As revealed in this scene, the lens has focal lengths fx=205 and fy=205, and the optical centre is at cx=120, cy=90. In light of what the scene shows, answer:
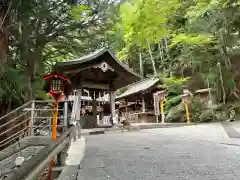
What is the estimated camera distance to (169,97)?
60.8 ft

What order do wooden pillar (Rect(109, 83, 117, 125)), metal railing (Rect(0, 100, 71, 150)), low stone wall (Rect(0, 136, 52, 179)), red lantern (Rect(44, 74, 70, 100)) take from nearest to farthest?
red lantern (Rect(44, 74, 70, 100)), low stone wall (Rect(0, 136, 52, 179)), metal railing (Rect(0, 100, 71, 150)), wooden pillar (Rect(109, 83, 117, 125))

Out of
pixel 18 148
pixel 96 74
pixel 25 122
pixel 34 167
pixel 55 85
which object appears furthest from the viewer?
pixel 96 74

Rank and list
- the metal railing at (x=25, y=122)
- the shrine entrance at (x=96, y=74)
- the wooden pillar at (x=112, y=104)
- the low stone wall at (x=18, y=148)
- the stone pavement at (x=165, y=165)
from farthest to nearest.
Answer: the wooden pillar at (x=112, y=104), the shrine entrance at (x=96, y=74), the metal railing at (x=25, y=122), the low stone wall at (x=18, y=148), the stone pavement at (x=165, y=165)

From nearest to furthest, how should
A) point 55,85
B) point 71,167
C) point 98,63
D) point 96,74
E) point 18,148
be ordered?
point 71,167, point 55,85, point 18,148, point 98,63, point 96,74

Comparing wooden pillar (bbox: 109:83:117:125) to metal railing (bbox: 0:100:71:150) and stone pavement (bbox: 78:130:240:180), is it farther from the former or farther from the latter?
stone pavement (bbox: 78:130:240:180)

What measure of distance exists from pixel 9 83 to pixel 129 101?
18.6 m

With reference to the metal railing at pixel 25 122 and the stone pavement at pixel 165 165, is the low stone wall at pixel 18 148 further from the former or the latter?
the stone pavement at pixel 165 165

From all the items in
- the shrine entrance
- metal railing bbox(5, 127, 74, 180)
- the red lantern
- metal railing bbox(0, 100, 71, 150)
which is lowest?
metal railing bbox(5, 127, 74, 180)

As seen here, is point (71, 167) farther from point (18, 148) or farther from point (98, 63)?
point (98, 63)

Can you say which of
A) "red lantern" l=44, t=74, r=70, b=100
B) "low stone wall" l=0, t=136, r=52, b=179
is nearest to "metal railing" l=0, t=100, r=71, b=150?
"low stone wall" l=0, t=136, r=52, b=179

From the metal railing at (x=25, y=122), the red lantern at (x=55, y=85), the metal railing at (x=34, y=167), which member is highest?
the red lantern at (x=55, y=85)

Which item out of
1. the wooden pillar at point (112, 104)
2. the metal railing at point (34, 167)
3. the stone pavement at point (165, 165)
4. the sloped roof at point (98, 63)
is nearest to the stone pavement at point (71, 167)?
the stone pavement at point (165, 165)

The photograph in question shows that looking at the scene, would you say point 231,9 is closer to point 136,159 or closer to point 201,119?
point 201,119

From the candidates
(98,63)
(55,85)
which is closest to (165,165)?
(55,85)
